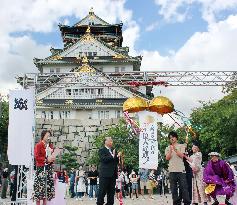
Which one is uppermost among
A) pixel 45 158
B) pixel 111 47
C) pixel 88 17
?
pixel 88 17

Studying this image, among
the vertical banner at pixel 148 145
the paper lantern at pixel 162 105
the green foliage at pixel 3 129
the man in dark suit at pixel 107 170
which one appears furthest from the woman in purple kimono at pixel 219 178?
the green foliage at pixel 3 129

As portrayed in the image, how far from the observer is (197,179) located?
1202cm

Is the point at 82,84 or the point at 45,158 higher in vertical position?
the point at 82,84

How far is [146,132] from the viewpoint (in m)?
20.7

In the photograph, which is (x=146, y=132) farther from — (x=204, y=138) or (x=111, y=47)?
(x=111, y=47)

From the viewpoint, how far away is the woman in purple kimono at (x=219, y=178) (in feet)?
34.4

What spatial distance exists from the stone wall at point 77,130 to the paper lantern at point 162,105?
2413 cm

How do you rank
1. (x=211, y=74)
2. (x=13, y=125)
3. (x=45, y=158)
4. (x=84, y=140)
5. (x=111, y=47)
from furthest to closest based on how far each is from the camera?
(x=111, y=47), (x=84, y=140), (x=211, y=74), (x=13, y=125), (x=45, y=158)

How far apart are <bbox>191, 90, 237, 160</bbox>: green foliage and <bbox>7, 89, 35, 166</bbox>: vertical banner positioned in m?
22.1

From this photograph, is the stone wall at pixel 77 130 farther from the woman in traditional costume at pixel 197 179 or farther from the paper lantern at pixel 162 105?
the woman in traditional costume at pixel 197 179

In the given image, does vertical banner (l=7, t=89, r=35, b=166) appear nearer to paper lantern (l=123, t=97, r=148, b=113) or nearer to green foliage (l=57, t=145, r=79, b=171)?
paper lantern (l=123, t=97, r=148, b=113)

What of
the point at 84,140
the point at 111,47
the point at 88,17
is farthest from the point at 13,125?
the point at 88,17

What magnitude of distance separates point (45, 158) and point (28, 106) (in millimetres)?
3744

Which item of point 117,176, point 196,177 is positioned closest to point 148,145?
point 196,177
